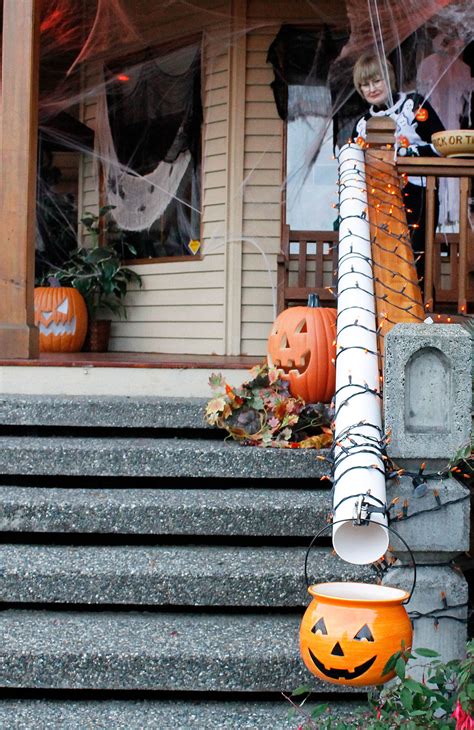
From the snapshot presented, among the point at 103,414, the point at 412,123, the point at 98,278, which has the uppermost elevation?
the point at 412,123

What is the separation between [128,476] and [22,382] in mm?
1122

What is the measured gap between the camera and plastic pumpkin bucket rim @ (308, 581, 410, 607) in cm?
217

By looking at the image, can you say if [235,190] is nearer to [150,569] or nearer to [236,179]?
[236,179]

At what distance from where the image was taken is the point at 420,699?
7.68 ft

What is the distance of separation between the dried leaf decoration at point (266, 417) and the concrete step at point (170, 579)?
734 mm

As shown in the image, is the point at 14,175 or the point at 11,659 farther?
the point at 14,175

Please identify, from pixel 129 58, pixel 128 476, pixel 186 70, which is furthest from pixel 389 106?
pixel 128 476

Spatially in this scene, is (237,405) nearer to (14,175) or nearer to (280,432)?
(280,432)

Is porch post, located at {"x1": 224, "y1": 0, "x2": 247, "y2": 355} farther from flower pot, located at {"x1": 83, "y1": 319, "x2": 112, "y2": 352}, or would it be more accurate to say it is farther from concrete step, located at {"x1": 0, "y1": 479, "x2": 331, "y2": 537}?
concrete step, located at {"x1": 0, "y1": 479, "x2": 331, "y2": 537}

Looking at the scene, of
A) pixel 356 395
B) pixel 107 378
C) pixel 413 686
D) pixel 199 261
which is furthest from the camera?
pixel 199 261

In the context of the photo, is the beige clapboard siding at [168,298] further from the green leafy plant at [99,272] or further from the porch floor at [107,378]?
the porch floor at [107,378]

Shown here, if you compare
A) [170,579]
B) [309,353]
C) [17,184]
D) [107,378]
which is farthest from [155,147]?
[170,579]

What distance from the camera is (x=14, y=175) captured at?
16.0 feet

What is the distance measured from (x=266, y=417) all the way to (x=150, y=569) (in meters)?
1.03
